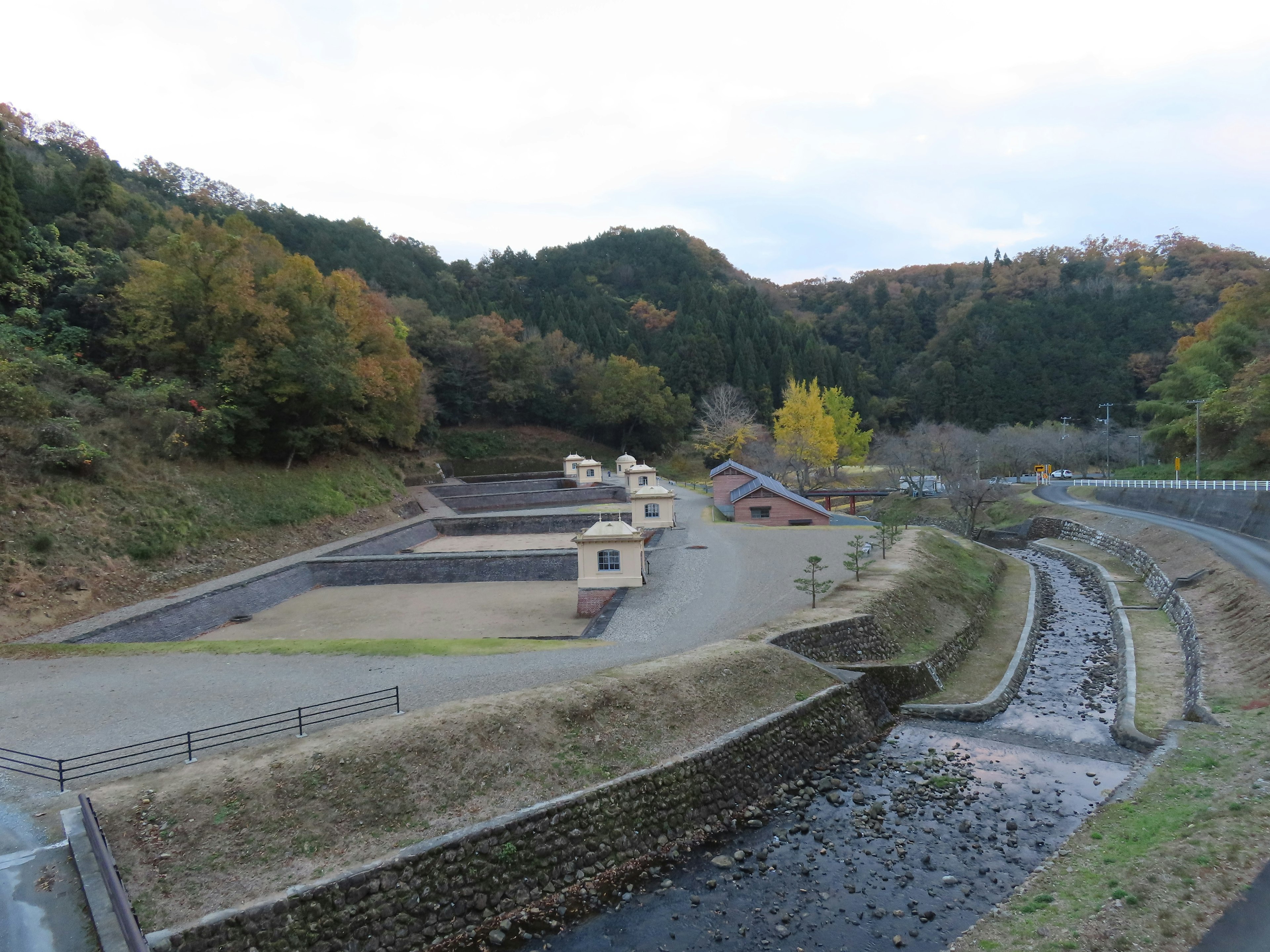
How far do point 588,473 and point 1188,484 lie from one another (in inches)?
1121

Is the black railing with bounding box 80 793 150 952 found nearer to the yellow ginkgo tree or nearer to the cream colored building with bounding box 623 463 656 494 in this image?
the cream colored building with bounding box 623 463 656 494

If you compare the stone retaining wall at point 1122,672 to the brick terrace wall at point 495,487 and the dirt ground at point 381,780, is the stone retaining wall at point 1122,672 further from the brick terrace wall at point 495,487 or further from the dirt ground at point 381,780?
the brick terrace wall at point 495,487

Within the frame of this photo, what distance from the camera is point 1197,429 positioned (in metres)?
29.4

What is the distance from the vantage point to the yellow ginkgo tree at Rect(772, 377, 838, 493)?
3762cm

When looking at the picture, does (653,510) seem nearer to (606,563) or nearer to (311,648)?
(606,563)

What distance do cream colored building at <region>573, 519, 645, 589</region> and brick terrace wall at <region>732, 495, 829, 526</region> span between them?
11.5 meters

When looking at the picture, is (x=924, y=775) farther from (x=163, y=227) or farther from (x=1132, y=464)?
(x=1132, y=464)

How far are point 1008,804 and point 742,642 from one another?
15.3ft

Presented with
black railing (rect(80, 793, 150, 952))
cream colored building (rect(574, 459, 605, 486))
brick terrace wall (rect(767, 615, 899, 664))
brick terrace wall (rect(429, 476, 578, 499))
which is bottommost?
brick terrace wall (rect(767, 615, 899, 664))

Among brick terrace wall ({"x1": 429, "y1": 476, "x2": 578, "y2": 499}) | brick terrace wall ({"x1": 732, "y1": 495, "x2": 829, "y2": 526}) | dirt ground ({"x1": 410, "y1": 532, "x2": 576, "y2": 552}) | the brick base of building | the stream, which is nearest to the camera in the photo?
the stream

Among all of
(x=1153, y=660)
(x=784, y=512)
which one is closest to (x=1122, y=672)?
(x=1153, y=660)

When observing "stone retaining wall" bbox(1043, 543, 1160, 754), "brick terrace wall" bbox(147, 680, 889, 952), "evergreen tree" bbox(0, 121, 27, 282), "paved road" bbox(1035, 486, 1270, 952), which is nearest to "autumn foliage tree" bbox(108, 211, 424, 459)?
"evergreen tree" bbox(0, 121, 27, 282)

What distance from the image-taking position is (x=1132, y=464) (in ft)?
162

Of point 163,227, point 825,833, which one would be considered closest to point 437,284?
point 163,227
